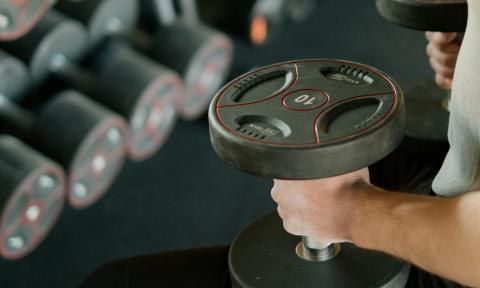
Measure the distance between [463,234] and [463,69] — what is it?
161 mm

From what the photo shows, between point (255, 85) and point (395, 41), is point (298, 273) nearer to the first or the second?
point (255, 85)

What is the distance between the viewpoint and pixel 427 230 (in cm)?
71

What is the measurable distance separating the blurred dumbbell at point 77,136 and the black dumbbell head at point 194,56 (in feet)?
0.87

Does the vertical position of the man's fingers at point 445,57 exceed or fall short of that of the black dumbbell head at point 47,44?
it exceeds it

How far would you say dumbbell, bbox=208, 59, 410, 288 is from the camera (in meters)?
0.70

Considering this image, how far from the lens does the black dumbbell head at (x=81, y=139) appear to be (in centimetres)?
158

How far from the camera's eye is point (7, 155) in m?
1.48

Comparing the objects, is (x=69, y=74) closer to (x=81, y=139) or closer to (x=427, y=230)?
(x=81, y=139)

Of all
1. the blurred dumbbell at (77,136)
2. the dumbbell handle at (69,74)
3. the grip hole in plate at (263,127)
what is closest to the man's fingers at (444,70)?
the grip hole in plate at (263,127)

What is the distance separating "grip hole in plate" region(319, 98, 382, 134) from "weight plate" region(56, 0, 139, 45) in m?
1.17

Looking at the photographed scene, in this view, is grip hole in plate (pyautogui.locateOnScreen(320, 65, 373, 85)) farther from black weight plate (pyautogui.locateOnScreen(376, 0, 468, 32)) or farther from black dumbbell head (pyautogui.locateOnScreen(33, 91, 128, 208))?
black dumbbell head (pyautogui.locateOnScreen(33, 91, 128, 208))

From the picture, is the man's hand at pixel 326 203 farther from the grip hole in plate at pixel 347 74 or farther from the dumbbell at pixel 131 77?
the dumbbell at pixel 131 77

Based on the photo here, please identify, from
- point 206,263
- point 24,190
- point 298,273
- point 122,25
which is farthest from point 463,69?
point 122,25

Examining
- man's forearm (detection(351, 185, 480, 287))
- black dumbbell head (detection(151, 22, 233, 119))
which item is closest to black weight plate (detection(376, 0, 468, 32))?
man's forearm (detection(351, 185, 480, 287))
